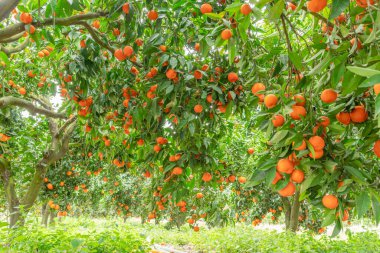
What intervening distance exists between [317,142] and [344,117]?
22cm

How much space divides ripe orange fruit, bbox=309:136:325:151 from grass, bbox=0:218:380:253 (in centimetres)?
202

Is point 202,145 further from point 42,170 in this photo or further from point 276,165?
point 42,170

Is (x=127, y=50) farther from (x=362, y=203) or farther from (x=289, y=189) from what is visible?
(x=362, y=203)

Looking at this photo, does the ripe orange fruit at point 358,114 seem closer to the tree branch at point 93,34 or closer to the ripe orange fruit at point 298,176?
the ripe orange fruit at point 298,176

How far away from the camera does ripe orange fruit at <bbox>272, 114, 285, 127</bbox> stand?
4.65 feet

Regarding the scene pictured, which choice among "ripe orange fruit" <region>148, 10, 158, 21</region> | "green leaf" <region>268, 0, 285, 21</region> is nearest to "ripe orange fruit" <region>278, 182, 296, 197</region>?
"green leaf" <region>268, 0, 285, 21</region>

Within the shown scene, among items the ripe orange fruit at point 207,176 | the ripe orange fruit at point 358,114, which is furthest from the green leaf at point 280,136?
the ripe orange fruit at point 207,176

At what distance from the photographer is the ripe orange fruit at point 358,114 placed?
137 cm

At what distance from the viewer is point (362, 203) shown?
3.78 ft

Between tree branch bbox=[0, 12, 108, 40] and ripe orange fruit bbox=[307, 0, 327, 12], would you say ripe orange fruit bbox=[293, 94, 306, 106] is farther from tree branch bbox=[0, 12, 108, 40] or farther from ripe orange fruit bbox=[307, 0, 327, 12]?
tree branch bbox=[0, 12, 108, 40]

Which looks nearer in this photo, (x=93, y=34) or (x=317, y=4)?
(x=317, y=4)

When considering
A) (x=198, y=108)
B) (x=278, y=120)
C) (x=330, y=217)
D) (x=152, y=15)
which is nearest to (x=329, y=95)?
(x=278, y=120)

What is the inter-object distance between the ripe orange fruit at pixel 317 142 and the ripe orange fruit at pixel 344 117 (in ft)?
0.59

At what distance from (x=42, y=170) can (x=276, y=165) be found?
4.49 m
